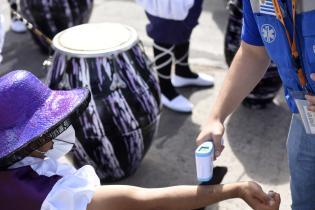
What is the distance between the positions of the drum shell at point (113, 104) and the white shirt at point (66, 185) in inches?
31.1

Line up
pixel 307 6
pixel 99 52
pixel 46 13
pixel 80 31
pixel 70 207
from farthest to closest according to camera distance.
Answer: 1. pixel 46 13
2. pixel 80 31
3. pixel 99 52
4. pixel 70 207
5. pixel 307 6

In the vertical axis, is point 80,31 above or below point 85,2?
above

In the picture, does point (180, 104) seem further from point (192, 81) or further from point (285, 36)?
point (285, 36)

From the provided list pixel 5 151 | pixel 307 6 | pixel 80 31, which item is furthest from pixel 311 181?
pixel 80 31

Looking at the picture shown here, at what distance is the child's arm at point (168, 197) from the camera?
1520 mm

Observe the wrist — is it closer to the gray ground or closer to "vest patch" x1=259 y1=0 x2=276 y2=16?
"vest patch" x1=259 y1=0 x2=276 y2=16

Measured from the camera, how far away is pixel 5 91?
161 centimetres

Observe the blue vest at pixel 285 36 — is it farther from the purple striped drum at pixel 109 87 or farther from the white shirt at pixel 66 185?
the purple striped drum at pixel 109 87

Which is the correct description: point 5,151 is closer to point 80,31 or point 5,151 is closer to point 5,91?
point 5,91

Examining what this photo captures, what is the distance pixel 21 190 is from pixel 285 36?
3.00ft

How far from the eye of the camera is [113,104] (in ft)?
8.21

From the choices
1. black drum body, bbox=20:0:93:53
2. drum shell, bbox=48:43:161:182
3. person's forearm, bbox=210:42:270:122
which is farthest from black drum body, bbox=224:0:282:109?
person's forearm, bbox=210:42:270:122

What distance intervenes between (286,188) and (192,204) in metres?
1.26

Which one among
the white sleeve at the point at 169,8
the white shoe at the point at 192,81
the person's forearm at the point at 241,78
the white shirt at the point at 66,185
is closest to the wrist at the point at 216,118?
the person's forearm at the point at 241,78
